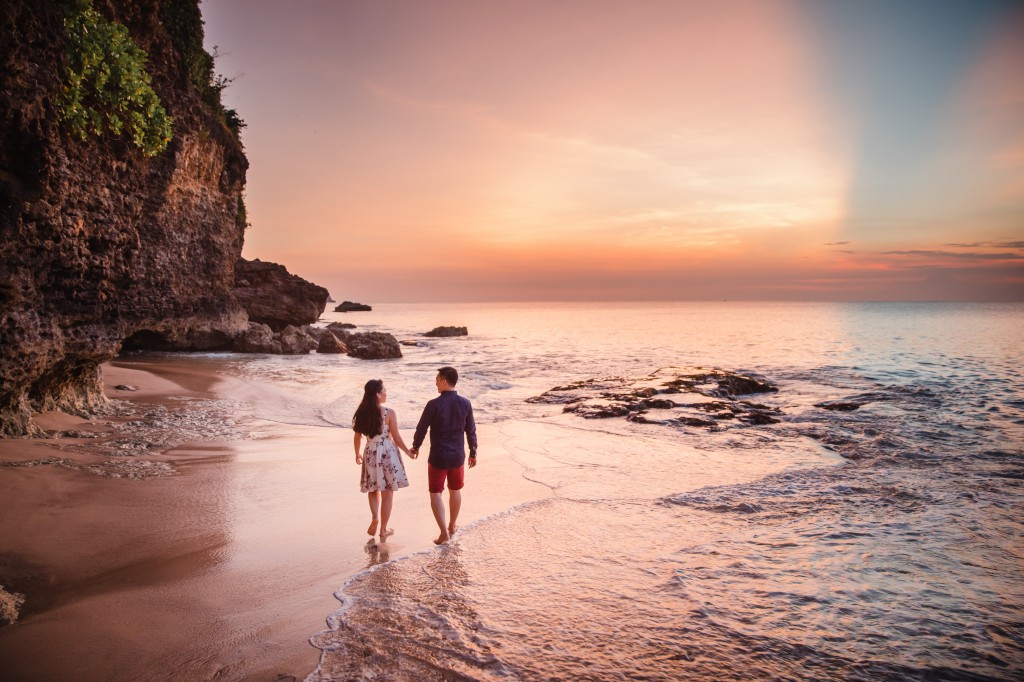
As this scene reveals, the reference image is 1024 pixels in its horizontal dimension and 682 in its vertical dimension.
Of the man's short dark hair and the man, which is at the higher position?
the man's short dark hair

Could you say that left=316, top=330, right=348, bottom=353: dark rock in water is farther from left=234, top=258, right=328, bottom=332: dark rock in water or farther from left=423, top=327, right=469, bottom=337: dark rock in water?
left=423, top=327, right=469, bottom=337: dark rock in water

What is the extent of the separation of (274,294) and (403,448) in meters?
35.4

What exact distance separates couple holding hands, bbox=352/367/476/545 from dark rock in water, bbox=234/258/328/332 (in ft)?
110

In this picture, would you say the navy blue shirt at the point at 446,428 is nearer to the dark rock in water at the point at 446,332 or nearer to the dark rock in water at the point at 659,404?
the dark rock in water at the point at 659,404

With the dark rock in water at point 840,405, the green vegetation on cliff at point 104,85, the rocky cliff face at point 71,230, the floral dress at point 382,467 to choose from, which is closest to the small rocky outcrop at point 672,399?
the dark rock in water at point 840,405

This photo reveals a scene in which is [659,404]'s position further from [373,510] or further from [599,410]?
[373,510]

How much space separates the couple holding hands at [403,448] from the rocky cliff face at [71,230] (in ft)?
16.2

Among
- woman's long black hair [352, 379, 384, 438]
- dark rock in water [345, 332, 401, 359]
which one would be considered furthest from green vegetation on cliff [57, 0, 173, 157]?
dark rock in water [345, 332, 401, 359]

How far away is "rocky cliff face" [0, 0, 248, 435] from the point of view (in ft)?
Answer: 21.7

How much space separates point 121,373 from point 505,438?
1211 cm

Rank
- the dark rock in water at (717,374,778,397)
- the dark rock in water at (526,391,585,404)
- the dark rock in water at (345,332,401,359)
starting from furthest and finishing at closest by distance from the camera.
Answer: the dark rock in water at (345,332,401,359)
the dark rock in water at (717,374,778,397)
the dark rock in water at (526,391,585,404)

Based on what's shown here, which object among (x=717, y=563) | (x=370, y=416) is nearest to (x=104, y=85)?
(x=370, y=416)

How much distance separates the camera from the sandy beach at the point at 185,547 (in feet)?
12.3

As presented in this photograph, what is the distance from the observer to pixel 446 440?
618 centimetres
